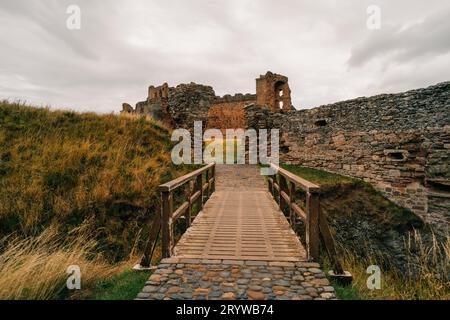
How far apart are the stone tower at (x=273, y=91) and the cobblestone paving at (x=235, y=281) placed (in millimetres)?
21934

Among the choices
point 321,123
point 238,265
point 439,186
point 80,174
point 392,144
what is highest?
point 321,123

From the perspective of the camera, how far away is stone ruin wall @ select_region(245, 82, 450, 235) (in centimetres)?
889

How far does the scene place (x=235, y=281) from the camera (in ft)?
11.1

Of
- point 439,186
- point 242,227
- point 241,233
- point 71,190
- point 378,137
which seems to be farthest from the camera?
point 378,137

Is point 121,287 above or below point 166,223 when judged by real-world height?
below

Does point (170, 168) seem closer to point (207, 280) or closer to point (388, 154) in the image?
point (207, 280)

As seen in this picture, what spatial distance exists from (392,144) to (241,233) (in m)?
7.65

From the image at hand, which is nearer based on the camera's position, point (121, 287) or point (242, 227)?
point (121, 287)

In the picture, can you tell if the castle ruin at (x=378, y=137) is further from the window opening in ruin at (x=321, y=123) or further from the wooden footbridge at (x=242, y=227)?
the wooden footbridge at (x=242, y=227)

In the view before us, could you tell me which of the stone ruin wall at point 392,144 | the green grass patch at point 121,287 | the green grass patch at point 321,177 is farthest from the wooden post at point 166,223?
the stone ruin wall at point 392,144

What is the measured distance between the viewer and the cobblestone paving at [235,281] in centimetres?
305

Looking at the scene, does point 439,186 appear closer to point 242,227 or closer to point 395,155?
point 395,155

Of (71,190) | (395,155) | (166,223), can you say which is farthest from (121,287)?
(395,155)
